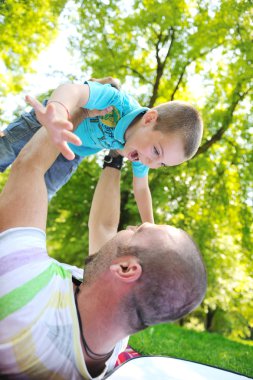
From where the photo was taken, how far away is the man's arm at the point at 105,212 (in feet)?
6.86

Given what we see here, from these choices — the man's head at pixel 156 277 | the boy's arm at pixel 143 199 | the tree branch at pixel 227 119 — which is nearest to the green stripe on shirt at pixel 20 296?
the man's head at pixel 156 277

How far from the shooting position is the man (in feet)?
3.52

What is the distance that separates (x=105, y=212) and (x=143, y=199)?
0.56 metres

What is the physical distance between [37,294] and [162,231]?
1.50 ft

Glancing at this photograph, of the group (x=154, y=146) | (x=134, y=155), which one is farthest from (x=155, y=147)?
(x=134, y=155)

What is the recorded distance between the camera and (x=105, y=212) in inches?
87.6

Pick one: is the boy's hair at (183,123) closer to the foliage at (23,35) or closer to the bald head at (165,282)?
Answer: the bald head at (165,282)

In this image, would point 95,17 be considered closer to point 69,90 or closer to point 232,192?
point 232,192

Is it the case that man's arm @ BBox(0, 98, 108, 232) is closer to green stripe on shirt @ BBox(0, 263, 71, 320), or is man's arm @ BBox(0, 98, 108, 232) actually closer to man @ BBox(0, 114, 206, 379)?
man @ BBox(0, 114, 206, 379)

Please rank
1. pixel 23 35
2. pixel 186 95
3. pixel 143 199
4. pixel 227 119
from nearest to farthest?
pixel 143 199, pixel 23 35, pixel 227 119, pixel 186 95

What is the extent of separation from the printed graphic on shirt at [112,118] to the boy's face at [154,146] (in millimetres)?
219

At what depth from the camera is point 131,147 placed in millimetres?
2348

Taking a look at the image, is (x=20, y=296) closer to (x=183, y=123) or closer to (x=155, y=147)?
(x=155, y=147)

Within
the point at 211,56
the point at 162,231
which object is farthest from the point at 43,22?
the point at 162,231
